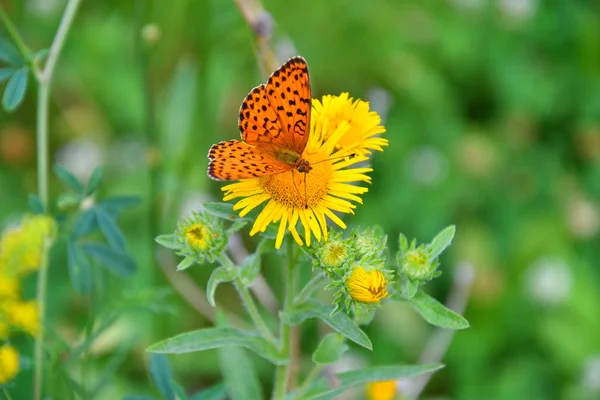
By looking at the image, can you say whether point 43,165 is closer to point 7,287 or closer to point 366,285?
point 7,287

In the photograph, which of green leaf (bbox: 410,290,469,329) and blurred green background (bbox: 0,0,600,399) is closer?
green leaf (bbox: 410,290,469,329)

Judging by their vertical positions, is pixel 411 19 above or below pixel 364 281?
above

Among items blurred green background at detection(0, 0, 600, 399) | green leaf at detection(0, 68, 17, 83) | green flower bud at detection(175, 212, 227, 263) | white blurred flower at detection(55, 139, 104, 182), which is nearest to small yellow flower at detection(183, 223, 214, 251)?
green flower bud at detection(175, 212, 227, 263)

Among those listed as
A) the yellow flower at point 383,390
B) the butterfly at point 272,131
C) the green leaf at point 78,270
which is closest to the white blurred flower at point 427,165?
the yellow flower at point 383,390

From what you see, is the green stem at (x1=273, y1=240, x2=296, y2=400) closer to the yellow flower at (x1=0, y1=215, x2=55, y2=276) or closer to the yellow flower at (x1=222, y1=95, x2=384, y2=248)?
the yellow flower at (x1=222, y1=95, x2=384, y2=248)

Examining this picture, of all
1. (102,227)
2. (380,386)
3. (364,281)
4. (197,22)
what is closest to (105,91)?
(197,22)

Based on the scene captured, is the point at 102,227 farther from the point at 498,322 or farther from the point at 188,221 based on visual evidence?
the point at 498,322
